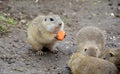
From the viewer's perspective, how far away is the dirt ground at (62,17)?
7215 mm

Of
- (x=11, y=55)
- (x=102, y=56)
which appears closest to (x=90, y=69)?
(x=102, y=56)

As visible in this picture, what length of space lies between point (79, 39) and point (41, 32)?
88 centimetres

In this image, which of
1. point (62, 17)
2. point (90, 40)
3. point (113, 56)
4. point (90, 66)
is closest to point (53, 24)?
point (90, 40)

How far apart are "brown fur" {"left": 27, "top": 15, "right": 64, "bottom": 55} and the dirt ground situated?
21cm

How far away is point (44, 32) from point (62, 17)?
2717mm

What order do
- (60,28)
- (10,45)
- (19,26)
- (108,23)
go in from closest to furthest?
(60,28)
(10,45)
(19,26)
(108,23)

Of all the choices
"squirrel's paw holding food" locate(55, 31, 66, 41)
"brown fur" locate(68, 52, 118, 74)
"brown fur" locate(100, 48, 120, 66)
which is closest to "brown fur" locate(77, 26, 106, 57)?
"brown fur" locate(100, 48, 120, 66)

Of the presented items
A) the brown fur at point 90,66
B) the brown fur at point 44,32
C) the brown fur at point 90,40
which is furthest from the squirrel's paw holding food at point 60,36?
the brown fur at point 90,66

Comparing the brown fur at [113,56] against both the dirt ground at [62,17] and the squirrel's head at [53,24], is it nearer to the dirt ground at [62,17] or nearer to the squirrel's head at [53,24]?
the dirt ground at [62,17]

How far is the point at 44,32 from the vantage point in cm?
765

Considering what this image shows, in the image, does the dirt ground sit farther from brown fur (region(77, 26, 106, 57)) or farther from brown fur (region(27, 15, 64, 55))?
brown fur (region(77, 26, 106, 57))

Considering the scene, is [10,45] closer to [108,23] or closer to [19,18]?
[19,18]

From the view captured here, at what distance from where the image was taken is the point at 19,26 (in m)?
9.23

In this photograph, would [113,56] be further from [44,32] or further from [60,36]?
[44,32]
